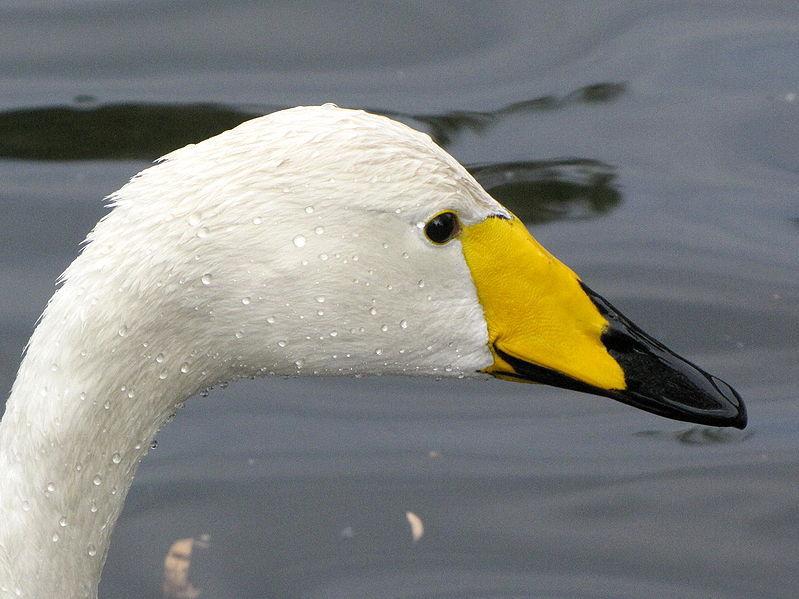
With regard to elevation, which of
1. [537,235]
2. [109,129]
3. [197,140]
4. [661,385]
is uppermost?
[109,129]

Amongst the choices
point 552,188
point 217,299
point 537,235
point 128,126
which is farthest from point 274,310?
point 128,126

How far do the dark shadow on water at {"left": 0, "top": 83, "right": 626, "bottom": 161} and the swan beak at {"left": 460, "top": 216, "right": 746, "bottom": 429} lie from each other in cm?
312

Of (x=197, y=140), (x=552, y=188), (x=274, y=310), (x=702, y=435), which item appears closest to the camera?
(x=274, y=310)

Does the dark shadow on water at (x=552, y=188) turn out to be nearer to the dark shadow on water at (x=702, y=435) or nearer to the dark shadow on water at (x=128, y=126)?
the dark shadow on water at (x=128, y=126)

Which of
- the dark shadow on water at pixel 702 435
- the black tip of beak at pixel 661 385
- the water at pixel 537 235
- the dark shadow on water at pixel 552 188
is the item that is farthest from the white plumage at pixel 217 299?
the dark shadow on water at pixel 552 188

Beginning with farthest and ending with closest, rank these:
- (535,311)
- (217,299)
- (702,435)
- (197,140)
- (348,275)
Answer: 1. (197,140)
2. (702,435)
3. (535,311)
4. (348,275)
5. (217,299)

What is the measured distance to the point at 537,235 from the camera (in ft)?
21.1

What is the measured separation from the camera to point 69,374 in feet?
11.0

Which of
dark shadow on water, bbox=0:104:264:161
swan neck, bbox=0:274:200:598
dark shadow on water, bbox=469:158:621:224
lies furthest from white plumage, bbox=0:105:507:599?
dark shadow on water, bbox=0:104:264:161

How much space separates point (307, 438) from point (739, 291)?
1.95m

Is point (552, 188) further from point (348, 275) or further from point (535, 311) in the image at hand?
point (348, 275)

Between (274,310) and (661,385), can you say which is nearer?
(274,310)

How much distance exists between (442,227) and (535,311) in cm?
39

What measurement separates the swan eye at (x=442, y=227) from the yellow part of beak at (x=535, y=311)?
107mm
